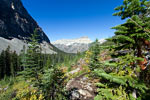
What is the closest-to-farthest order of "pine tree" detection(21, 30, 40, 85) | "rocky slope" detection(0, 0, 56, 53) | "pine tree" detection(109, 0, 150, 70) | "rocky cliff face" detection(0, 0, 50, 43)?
1. "pine tree" detection(109, 0, 150, 70)
2. "pine tree" detection(21, 30, 40, 85)
3. "rocky slope" detection(0, 0, 56, 53)
4. "rocky cliff face" detection(0, 0, 50, 43)

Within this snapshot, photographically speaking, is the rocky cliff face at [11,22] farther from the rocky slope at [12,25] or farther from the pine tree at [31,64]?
the pine tree at [31,64]

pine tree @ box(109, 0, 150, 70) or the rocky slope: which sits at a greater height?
the rocky slope

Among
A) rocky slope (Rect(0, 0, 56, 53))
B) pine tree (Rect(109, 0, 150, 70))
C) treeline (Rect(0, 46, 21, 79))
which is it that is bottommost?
treeline (Rect(0, 46, 21, 79))

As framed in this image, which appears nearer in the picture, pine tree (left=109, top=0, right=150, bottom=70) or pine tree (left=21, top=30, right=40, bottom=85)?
pine tree (left=109, top=0, right=150, bottom=70)

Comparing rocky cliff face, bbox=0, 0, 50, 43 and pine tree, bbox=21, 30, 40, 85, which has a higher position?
rocky cliff face, bbox=0, 0, 50, 43

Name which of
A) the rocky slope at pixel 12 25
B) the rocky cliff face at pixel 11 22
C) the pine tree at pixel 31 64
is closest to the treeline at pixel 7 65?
the pine tree at pixel 31 64

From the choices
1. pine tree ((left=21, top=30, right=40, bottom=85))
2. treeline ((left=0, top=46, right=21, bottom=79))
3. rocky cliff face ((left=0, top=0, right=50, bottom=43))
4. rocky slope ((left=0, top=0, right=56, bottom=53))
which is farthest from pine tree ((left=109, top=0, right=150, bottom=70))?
rocky cliff face ((left=0, top=0, right=50, bottom=43))

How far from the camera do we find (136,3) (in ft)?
11.2

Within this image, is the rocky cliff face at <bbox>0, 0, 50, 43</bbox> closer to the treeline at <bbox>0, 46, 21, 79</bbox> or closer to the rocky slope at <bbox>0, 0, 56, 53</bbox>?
the rocky slope at <bbox>0, 0, 56, 53</bbox>

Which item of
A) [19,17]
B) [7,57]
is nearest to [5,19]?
[19,17]

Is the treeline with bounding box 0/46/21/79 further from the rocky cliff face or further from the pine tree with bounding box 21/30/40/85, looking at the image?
the rocky cliff face

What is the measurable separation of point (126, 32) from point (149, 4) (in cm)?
135

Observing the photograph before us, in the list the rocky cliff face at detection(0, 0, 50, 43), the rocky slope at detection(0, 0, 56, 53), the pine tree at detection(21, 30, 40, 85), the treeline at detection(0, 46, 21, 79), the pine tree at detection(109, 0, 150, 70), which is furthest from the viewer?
the rocky cliff face at detection(0, 0, 50, 43)

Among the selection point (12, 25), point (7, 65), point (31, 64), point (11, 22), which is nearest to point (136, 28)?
point (31, 64)
